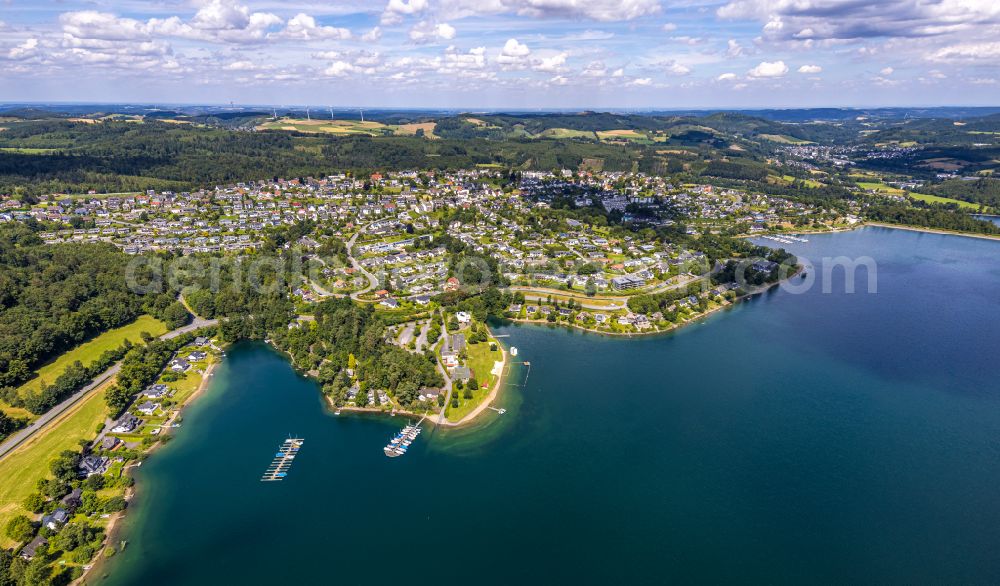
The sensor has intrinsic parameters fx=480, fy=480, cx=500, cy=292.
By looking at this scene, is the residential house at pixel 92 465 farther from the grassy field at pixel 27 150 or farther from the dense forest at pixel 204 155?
the grassy field at pixel 27 150

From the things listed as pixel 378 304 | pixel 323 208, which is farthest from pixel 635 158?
pixel 378 304

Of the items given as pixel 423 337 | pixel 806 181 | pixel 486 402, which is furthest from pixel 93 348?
pixel 806 181

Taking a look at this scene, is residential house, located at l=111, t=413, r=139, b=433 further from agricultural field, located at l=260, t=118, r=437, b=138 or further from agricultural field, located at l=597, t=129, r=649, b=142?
agricultural field, located at l=597, t=129, r=649, b=142

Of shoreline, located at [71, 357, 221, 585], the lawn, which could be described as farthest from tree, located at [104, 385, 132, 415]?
the lawn

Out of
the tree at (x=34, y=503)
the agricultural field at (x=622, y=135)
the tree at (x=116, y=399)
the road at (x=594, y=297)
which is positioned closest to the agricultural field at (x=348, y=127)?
the agricultural field at (x=622, y=135)

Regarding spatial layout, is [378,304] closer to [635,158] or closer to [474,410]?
[474,410]

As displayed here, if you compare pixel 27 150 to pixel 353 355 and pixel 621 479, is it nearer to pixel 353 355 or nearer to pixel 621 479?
pixel 353 355

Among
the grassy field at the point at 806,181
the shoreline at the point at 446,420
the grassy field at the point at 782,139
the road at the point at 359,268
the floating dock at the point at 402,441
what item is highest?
the grassy field at the point at 782,139
